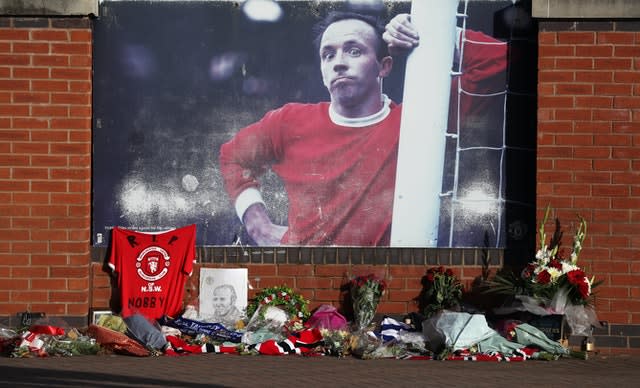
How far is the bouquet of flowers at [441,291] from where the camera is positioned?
48.2ft

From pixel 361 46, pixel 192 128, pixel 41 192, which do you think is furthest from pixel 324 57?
pixel 41 192

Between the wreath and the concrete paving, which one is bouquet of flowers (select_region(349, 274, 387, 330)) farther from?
the concrete paving

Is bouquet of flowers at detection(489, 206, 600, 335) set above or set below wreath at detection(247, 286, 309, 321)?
above

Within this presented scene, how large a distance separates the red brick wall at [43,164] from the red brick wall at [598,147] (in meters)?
5.30

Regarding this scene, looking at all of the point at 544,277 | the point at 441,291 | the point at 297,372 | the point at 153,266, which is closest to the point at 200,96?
the point at 153,266

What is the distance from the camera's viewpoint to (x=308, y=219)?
15.0 m

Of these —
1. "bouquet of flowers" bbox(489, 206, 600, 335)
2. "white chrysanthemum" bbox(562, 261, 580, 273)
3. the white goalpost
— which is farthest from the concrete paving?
the white goalpost

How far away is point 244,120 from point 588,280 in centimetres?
434

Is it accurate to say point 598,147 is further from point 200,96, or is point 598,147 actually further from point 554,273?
point 200,96

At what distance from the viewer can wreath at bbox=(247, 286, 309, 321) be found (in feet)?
48.4

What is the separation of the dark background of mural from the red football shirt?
182mm

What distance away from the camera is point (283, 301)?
48.4ft

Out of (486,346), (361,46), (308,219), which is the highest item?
(361,46)

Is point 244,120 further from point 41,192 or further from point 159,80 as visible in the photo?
point 41,192
